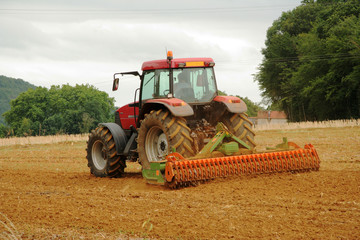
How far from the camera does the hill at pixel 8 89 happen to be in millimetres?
144075

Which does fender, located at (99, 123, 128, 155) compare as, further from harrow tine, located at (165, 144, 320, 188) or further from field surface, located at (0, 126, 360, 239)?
harrow tine, located at (165, 144, 320, 188)

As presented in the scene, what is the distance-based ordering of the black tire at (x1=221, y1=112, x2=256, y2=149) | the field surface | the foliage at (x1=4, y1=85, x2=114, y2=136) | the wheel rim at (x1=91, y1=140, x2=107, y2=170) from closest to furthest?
the field surface → the black tire at (x1=221, y1=112, x2=256, y2=149) → the wheel rim at (x1=91, y1=140, x2=107, y2=170) → the foliage at (x1=4, y1=85, x2=114, y2=136)

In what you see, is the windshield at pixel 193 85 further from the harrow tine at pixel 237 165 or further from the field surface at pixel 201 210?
the field surface at pixel 201 210

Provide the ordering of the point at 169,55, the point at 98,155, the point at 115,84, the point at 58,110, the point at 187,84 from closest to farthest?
the point at 169,55 → the point at 187,84 → the point at 115,84 → the point at 98,155 → the point at 58,110

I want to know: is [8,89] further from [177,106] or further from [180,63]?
[177,106]

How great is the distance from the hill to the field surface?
463 feet

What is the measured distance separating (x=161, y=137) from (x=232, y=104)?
1.51m

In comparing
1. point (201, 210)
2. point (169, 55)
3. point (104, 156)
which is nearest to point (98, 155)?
point (104, 156)

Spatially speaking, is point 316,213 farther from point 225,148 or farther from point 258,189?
point 225,148

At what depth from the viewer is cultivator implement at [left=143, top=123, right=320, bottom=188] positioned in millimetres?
7848

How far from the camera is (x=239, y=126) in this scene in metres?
9.07

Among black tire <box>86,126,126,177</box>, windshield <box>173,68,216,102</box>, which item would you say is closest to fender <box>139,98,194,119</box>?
windshield <box>173,68,216,102</box>

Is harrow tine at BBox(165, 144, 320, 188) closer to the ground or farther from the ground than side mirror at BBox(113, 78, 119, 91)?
closer to the ground

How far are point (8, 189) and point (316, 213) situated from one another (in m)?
5.89
